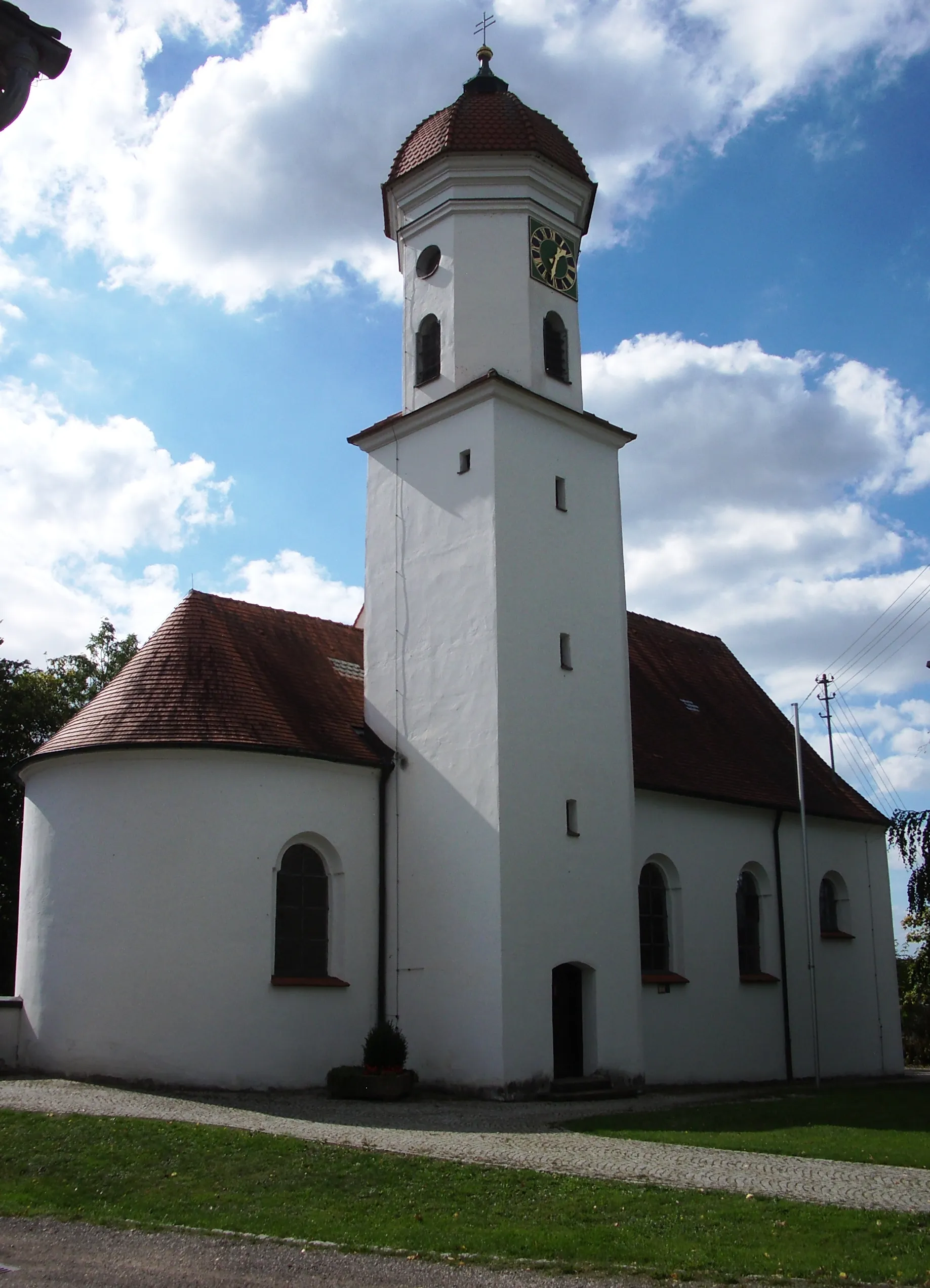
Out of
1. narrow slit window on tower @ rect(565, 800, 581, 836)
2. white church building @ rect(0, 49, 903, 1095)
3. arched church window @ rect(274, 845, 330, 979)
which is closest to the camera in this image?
white church building @ rect(0, 49, 903, 1095)

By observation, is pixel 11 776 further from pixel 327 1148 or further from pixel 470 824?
pixel 327 1148

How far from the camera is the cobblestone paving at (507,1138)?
36.3ft

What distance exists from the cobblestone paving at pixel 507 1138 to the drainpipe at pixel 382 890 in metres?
2.33

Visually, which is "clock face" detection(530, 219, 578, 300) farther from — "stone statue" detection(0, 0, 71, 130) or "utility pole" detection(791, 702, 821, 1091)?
"stone statue" detection(0, 0, 71, 130)

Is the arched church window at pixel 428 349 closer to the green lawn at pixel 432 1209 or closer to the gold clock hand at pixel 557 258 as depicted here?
the gold clock hand at pixel 557 258

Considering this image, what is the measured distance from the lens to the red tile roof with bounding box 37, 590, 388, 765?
19281 mm

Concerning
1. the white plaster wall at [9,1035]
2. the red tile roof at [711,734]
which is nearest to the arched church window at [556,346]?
the red tile roof at [711,734]

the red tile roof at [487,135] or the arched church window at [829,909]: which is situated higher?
the red tile roof at [487,135]

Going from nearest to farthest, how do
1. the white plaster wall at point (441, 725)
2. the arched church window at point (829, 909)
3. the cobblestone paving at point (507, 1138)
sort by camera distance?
the cobblestone paving at point (507, 1138) → the white plaster wall at point (441, 725) → the arched church window at point (829, 909)

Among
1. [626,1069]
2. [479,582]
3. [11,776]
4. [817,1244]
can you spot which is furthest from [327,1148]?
[11,776]

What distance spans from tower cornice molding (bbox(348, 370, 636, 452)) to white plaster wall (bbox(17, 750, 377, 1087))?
679 cm

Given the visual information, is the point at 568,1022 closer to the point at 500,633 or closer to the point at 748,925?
the point at 500,633

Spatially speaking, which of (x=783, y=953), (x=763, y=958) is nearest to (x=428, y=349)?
(x=763, y=958)

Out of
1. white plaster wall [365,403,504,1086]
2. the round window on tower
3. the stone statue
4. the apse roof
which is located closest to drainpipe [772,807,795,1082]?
the apse roof
